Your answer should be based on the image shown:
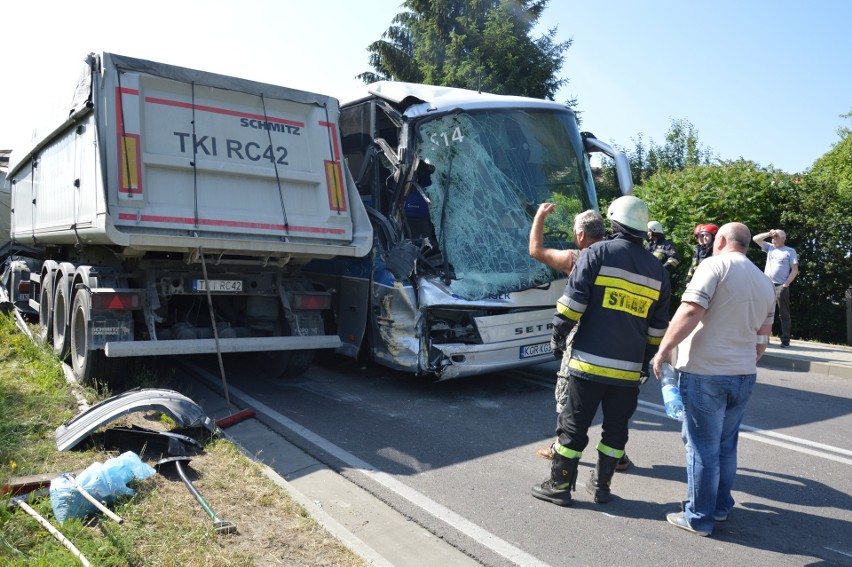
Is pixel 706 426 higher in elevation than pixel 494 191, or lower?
lower

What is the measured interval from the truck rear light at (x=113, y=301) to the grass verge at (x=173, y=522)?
109 centimetres

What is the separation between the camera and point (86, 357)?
586 cm

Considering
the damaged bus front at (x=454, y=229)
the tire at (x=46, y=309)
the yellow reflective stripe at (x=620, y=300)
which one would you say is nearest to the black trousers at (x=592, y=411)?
the yellow reflective stripe at (x=620, y=300)

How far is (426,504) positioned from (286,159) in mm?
3634

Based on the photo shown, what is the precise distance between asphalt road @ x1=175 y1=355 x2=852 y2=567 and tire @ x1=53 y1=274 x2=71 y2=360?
60.0 inches

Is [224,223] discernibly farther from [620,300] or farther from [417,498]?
[620,300]

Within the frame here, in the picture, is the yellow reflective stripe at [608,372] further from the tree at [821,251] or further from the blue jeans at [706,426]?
the tree at [821,251]

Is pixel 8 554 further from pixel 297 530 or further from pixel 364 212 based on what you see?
pixel 364 212

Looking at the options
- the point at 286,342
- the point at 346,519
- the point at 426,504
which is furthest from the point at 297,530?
the point at 286,342

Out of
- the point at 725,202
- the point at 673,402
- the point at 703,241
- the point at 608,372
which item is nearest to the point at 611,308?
the point at 608,372

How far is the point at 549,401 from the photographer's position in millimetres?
6391

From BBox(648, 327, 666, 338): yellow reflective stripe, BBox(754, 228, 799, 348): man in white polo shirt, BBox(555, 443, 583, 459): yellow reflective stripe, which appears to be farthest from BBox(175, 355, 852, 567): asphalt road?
BBox(754, 228, 799, 348): man in white polo shirt

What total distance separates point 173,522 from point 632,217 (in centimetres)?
305

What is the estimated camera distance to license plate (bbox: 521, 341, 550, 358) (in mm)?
6441
